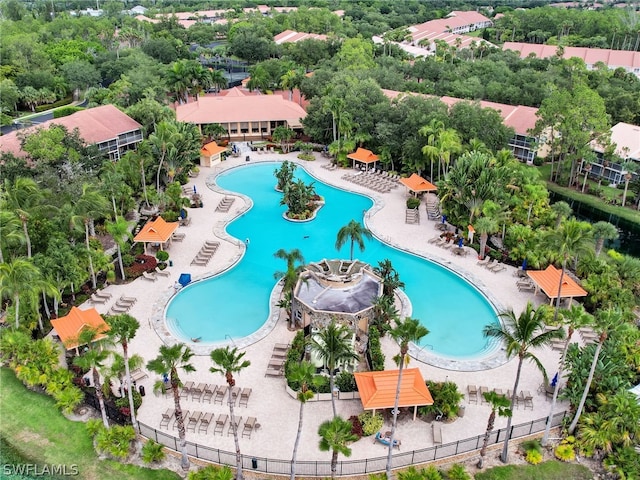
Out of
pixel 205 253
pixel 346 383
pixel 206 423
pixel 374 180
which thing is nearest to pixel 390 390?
pixel 346 383

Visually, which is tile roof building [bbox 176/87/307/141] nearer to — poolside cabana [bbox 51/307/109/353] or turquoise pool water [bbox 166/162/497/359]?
turquoise pool water [bbox 166/162/497/359]

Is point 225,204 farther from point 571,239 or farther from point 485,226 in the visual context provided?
point 571,239

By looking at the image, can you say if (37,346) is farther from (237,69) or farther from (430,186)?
(237,69)

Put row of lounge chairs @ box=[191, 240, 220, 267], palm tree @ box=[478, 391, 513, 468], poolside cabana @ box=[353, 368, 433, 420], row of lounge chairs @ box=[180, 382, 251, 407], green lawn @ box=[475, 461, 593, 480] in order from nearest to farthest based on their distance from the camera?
palm tree @ box=[478, 391, 513, 468], green lawn @ box=[475, 461, 593, 480], poolside cabana @ box=[353, 368, 433, 420], row of lounge chairs @ box=[180, 382, 251, 407], row of lounge chairs @ box=[191, 240, 220, 267]

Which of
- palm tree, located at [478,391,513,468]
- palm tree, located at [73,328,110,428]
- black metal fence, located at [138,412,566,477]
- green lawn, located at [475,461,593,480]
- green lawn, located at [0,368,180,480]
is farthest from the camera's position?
green lawn, located at [0,368,180,480]

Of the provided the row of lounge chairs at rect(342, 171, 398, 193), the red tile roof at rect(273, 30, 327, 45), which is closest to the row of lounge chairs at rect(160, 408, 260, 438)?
the row of lounge chairs at rect(342, 171, 398, 193)

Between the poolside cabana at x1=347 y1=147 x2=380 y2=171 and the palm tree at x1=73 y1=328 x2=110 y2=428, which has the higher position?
the palm tree at x1=73 y1=328 x2=110 y2=428

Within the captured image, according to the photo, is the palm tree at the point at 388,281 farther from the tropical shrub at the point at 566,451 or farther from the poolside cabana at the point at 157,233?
the poolside cabana at the point at 157,233
